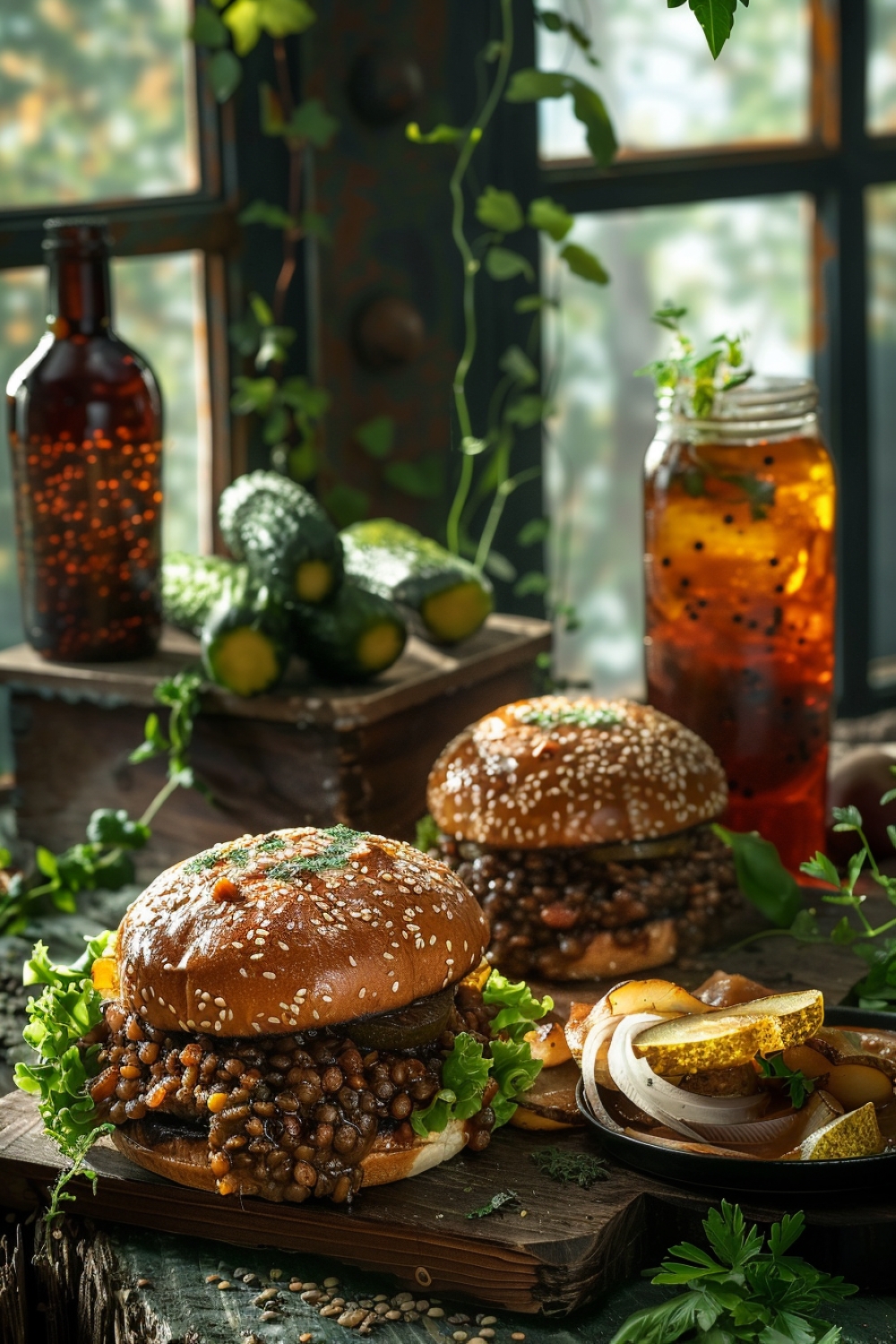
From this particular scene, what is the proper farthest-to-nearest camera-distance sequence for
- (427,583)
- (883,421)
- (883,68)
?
(883,421)
(883,68)
(427,583)

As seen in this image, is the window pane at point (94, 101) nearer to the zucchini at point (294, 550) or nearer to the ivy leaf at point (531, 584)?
the zucchini at point (294, 550)

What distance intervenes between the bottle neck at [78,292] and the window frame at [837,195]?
35.8 inches

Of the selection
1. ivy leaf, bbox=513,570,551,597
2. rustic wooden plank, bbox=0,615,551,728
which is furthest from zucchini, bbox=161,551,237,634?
ivy leaf, bbox=513,570,551,597

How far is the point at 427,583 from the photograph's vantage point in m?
2.21

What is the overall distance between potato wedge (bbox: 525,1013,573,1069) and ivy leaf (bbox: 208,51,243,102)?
4.90 ft

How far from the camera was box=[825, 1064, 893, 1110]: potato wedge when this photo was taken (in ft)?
4.69

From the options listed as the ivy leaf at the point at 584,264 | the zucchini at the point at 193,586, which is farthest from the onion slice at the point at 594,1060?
the ivy leaf at the point at 584,264

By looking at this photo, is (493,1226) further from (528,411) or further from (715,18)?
(528,411)

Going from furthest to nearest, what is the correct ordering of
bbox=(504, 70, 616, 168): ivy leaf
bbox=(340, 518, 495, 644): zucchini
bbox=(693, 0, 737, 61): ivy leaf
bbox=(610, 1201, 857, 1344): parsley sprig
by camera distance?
bbox=(504, 70, 616, 168): ivy leaf → bbox=(340, 518, 495, 644): zucchini → bbox=(610, 1201, 857, 1344): parsley sprig → bbox=(693, 0, 737, 61): ivy leaf

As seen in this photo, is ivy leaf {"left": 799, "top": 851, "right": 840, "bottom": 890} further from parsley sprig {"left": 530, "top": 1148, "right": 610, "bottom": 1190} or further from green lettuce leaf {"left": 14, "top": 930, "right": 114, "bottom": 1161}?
green lettuce leaf {"left": 14, "top": 930, "right": 114, "bottom": 1161}

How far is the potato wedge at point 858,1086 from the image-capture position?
4.69 feet

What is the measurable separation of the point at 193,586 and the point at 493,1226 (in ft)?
3.90

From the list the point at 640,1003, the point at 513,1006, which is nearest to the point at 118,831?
the point at 513,1006

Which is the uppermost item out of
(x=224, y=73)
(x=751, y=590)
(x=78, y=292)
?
(x=224, y=73)
